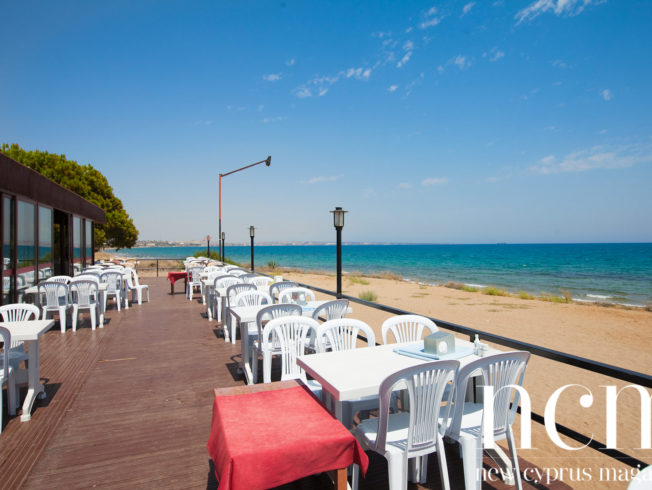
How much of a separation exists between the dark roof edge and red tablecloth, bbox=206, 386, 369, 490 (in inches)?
230

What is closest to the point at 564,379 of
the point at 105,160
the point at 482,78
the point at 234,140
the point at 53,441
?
the point at 53,441

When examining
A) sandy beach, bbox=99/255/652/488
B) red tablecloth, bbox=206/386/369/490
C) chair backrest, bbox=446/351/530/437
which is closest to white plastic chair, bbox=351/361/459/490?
chair backrest, bbox=446/351/530/437

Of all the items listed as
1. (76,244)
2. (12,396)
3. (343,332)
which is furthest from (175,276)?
(343,332)

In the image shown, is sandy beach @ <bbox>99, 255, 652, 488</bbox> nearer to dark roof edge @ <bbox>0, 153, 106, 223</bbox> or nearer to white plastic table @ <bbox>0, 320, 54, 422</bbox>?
white plastic table @ <bbox>0, 320, 54, 422</bbox>

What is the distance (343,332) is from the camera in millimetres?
3268

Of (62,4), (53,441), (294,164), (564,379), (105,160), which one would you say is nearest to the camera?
(53,441)

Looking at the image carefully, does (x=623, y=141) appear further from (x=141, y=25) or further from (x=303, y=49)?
(x=141, y=25)

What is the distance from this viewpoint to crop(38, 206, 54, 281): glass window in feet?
25.5

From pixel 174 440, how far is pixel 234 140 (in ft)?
60.4

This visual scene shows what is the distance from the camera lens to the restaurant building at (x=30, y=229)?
6020 millimetres

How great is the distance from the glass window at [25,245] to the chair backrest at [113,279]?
1406 mm

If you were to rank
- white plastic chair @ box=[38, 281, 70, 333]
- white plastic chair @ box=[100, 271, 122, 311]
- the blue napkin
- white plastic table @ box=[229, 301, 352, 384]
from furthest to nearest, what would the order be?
white plastic chair @ box=[100, 271, 122, 311], white plastic chair @ box=[38, 281, 70, 333], white plastic table @ box=[229, 301, 352, 384], the blue napkin

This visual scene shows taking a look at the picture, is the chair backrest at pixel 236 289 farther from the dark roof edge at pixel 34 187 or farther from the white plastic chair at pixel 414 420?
the white plastic chair at pixel 414 420

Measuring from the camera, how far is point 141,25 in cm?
1084
